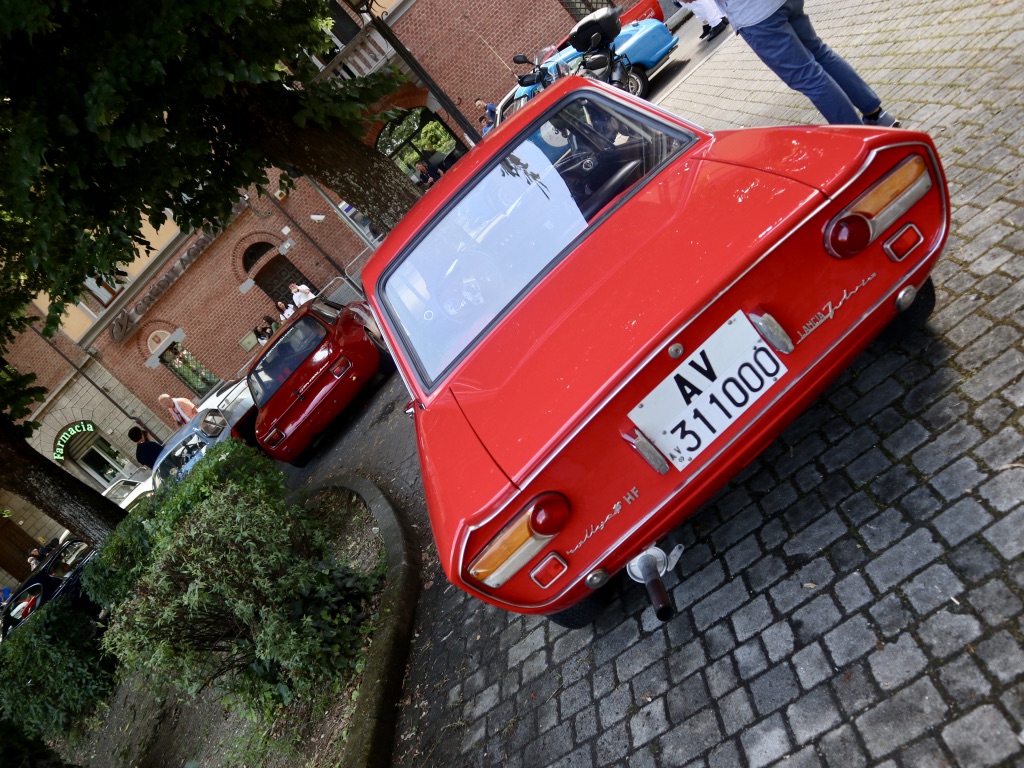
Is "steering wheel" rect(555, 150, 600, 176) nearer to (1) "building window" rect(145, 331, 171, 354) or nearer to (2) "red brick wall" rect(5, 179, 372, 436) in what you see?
(2) "red brick wall" rect(5, 179, 372, 436)

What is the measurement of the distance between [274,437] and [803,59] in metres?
8.51

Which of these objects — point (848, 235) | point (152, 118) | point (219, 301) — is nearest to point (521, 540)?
point (848, 235)

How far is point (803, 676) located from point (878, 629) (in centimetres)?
29

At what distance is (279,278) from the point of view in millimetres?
25078

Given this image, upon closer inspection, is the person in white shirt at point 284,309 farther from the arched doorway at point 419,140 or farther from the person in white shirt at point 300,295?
the arched doorway at point 419,140

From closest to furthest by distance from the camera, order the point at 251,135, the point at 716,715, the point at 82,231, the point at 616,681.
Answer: the point at 716,715 < the point at 616,681 < the point at 82,231 < the point at 251,135

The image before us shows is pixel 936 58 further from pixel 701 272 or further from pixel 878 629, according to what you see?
pixel 878 629

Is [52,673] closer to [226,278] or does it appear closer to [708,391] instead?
[708,391]

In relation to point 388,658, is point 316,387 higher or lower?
higher

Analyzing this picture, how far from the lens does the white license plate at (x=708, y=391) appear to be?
8.25 ft

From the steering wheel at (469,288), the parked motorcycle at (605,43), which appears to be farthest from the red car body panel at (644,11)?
the steering wheel at (469,288)

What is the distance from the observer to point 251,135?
24.7ft

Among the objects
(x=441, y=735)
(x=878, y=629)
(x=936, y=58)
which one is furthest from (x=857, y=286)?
(x=936, y=58)

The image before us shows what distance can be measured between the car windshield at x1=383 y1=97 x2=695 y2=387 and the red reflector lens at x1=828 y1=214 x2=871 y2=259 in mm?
1042
